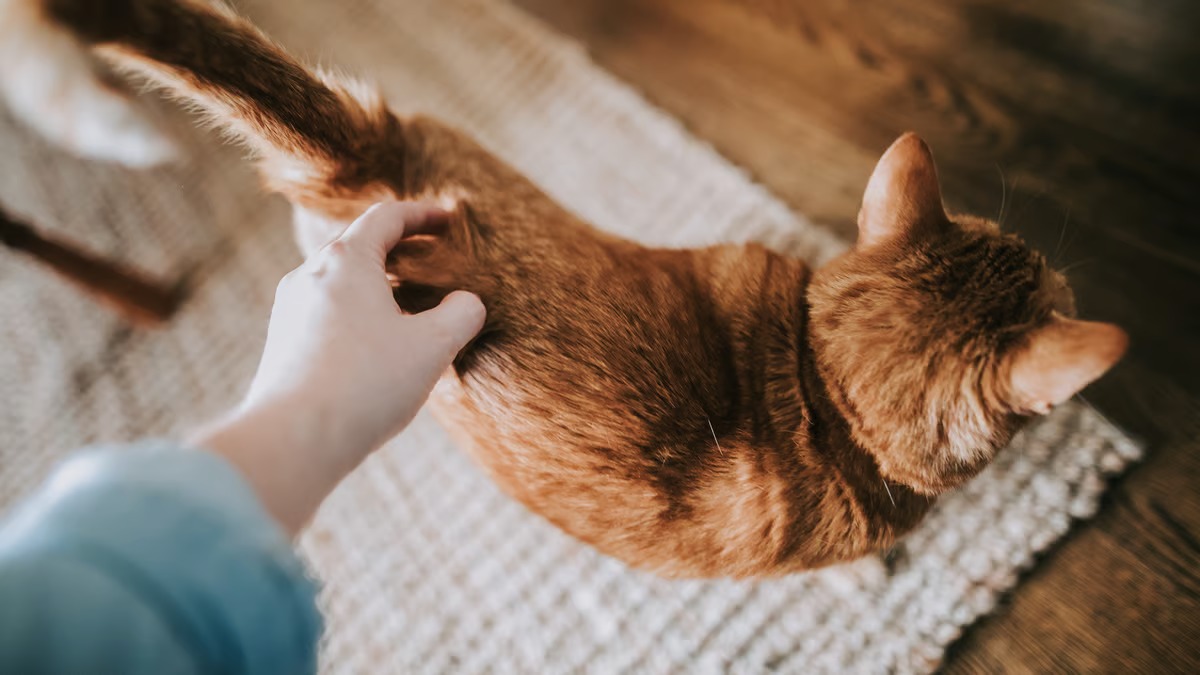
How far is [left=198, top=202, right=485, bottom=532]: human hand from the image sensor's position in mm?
481

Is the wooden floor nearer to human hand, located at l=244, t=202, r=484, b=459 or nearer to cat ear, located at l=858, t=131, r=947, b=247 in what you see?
cat ear, located at l=858, t=131, r=947, b=247

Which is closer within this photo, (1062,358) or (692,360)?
(1062,358)

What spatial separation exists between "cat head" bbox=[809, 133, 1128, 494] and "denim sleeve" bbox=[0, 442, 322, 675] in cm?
55

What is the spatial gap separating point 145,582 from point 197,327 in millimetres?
1110

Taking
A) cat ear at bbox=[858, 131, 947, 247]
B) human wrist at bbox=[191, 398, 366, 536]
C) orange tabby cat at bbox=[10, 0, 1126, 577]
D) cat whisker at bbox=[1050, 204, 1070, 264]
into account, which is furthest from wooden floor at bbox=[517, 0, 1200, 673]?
human wrist at bbox=[191, 398, 366, 536]

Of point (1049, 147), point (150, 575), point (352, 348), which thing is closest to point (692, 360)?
point (352, 348)

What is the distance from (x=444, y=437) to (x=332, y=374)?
26.7 inches

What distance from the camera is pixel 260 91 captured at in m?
0.67

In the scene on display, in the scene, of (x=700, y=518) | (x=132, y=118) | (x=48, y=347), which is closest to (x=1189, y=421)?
(x=700, y=518)

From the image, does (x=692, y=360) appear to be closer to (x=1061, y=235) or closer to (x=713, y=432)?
(x=713, y=432)

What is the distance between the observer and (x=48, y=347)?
1.34 meters

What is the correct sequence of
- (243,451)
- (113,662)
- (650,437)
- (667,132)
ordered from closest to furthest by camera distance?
(113,662) < (243,451) < (650,437) < (667,132)

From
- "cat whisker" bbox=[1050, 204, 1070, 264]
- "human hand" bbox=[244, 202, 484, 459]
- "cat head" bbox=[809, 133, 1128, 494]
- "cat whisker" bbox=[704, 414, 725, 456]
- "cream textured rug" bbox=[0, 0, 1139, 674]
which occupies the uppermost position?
"cat whisker" bbox=[1050, 204, 1070, 264]

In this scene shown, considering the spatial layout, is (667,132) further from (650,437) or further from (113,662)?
(113,662)
